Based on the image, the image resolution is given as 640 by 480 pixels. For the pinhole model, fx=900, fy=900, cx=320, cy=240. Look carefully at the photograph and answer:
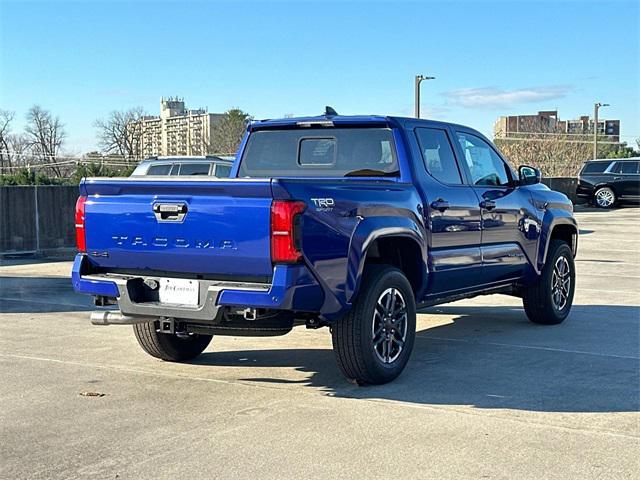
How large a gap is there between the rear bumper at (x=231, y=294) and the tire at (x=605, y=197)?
29.5 metres

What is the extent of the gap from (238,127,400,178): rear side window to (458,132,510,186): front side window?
1111mm

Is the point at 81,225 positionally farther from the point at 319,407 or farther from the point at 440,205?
the point at 440,205

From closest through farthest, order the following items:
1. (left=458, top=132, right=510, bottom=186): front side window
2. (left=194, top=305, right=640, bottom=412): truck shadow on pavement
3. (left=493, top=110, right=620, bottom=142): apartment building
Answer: (left=194, top=305, right=640, bottom=412): truck shadow on pavement < (left=458, top=132, right=510, bottom=186): front side window < (left=493, top=110, right=620, bottom=142): apartment building

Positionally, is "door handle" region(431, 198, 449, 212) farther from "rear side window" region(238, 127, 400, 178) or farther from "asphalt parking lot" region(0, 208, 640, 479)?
"asphalt parking lot" region(0, 208, 640, 479)

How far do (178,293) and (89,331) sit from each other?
129 inches

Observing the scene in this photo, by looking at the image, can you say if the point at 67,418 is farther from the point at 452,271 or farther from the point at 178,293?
the point at 452,271

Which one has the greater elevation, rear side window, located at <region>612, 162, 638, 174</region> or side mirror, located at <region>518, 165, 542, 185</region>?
rear side window, located at <region>612, 162, 638, 174</region>

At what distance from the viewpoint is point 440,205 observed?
24.7ft

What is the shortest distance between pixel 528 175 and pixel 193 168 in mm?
9659

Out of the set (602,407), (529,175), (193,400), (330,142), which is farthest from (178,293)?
(529,175)

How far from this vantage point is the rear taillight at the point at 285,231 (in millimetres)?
5773

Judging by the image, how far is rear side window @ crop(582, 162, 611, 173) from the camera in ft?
110

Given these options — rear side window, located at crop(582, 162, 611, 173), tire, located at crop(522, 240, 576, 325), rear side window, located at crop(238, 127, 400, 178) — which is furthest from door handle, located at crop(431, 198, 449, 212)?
rear side window, located at crop(582, 162, 611, 173)

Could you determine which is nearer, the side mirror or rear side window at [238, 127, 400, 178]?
rear side window at [238, 127, 400, 178]
